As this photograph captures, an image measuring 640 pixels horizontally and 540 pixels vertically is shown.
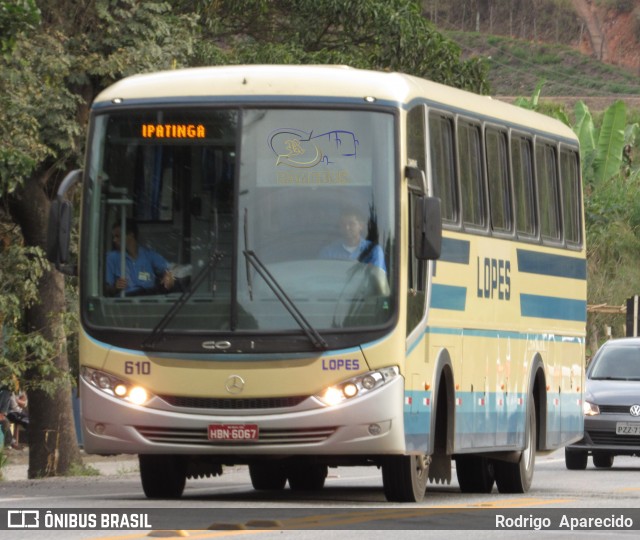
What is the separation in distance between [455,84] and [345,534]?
21.7 meters

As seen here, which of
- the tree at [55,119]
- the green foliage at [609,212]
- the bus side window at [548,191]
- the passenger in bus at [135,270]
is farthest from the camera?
the green foliage at [609,212]

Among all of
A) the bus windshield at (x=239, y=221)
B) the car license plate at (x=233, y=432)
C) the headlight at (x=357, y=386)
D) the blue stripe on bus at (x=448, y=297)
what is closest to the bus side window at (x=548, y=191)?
the blue stripe on bus at (x=448, y=297)

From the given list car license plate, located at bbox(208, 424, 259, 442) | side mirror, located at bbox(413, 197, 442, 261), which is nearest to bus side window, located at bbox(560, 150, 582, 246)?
side mirror, located at bbox(413, 197, 442, 261)

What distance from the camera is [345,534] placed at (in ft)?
41.1

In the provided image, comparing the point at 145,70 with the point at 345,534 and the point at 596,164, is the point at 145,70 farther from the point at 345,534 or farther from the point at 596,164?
the point at 596,164

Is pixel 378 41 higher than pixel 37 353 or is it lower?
higher

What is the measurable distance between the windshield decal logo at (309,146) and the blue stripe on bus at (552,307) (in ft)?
13.3

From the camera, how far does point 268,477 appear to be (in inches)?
742

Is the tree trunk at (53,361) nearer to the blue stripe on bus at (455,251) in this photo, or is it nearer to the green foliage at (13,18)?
the green foliage at (13,18)

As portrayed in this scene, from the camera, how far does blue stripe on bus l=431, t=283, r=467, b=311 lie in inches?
642

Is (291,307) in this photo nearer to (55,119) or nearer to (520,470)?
(520,470)

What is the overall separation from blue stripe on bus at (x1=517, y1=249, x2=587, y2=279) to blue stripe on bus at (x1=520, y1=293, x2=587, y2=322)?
0.24 m

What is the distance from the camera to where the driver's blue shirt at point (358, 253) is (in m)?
15.1

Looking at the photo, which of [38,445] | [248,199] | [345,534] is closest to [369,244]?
[248,199]
